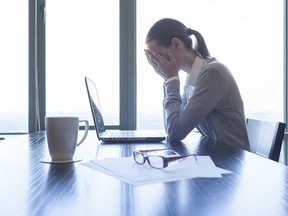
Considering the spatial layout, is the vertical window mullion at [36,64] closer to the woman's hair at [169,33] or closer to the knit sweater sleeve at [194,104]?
the woman's hair at [169,33]

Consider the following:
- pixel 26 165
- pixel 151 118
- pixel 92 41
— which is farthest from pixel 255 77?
pixel 26 165

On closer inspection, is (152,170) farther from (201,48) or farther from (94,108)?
(201,48)

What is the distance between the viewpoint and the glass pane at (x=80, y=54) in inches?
88.1

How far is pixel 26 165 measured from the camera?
688 millimetres

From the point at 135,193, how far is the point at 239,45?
211 centimetres

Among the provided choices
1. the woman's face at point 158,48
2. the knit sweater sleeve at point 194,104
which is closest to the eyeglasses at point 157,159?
the knit sweater sleeve at point 194,104

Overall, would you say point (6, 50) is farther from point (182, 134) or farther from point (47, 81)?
point (182, 134)

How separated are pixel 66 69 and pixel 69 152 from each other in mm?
1614

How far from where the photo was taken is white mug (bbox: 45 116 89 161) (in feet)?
2.34

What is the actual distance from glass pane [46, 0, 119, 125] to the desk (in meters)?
1.59

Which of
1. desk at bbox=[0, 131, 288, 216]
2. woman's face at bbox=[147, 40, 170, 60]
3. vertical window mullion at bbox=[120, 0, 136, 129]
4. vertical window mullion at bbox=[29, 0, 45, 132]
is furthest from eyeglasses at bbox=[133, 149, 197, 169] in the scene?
vertical window mullion at bbox=[29, 0, 45, 132]

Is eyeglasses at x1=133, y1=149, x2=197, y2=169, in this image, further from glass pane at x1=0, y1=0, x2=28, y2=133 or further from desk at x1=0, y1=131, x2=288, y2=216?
glass pane at x1=0, y1=0, x2=28, y2=133

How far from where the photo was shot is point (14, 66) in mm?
2203

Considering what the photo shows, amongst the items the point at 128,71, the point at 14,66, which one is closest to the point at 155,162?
the point at 128,71
